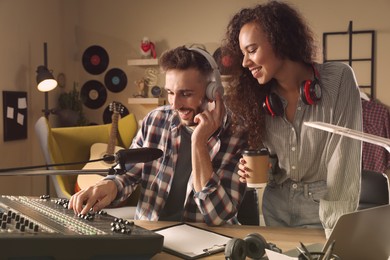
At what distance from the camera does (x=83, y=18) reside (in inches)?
202

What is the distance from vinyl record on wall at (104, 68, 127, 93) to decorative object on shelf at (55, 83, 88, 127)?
0.36 metres

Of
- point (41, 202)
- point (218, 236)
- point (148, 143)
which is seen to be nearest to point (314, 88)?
point (218, 236)

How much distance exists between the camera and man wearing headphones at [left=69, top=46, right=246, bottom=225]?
1590mm

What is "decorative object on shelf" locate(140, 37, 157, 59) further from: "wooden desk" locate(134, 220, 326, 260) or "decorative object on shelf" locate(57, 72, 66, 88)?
"wooden desk" locate(134, 220, 326, 260)

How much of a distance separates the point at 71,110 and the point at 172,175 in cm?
313

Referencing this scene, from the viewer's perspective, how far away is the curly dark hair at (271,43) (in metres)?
1.60

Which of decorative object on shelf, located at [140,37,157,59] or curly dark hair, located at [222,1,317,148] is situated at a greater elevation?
decorative object on shelf, located at [140,37,157,59]

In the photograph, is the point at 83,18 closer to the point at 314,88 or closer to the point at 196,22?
the point at 196,22

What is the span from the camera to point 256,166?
1.38 m

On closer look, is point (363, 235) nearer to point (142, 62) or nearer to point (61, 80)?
point (142, 62)

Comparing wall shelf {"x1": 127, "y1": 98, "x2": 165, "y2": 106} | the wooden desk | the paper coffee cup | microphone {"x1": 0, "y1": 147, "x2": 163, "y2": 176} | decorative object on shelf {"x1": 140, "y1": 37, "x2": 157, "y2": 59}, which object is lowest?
the wooden desk

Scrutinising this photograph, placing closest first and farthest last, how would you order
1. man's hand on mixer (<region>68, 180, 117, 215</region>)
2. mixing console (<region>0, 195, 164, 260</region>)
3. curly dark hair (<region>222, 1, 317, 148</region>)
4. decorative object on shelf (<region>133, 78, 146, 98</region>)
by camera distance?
mixing console (<region>0, 195, 164, 260</region>) → man's hand on mixer (<region>68, 180, 117, 215</region>) → curly dark hair (<region>222, 1, 317, 148</region>) → decorative object on shelf (<region>133, 78, 146, 98</region>)

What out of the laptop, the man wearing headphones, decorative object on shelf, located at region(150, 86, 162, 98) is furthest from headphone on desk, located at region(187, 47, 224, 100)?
decorative object on shelf, located at region(150, 86, 162, 98)

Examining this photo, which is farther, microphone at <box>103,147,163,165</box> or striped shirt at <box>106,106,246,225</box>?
striped shirt at <box>106,106,246,225</box>
